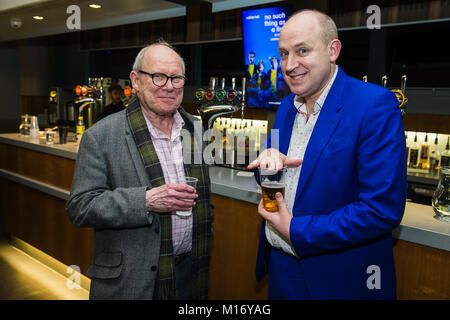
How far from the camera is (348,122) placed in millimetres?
1329

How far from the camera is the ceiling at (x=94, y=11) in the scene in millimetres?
3938

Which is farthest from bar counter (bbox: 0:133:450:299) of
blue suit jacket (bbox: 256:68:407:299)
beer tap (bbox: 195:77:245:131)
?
beer tap (bbox: 195:77:245:131)

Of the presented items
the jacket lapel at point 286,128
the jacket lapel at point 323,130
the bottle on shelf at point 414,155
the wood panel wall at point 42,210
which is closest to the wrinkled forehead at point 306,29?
the jacket lapel at point 323,130

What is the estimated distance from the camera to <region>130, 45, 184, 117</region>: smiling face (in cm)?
175

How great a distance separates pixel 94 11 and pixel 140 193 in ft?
13.2

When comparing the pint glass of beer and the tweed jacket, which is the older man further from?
the pint glass of beer

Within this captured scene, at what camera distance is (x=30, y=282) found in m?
3.72

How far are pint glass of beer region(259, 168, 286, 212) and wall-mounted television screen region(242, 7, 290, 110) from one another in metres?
2.37

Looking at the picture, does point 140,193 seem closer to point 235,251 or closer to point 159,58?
point 159,58

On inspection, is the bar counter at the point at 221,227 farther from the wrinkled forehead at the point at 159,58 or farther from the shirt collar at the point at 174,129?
the wrinkled forehead at the point at 159,58

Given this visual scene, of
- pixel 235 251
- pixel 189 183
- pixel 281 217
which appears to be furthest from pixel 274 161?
pixel 235 251

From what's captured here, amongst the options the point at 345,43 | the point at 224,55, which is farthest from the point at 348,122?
the point at 224,55

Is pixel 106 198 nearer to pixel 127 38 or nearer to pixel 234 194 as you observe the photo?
pixel 234 194

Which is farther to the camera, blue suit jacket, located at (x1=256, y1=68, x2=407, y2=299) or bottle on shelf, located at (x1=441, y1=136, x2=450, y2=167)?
bottle on shelf, located at (x1=441, y1=136, x2=450, y2=167)
